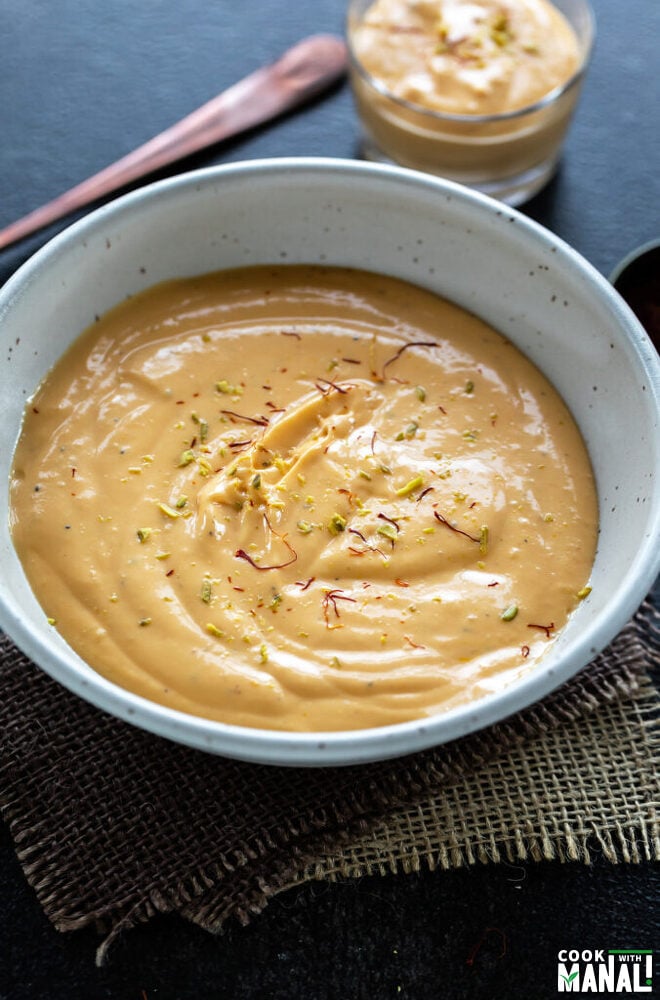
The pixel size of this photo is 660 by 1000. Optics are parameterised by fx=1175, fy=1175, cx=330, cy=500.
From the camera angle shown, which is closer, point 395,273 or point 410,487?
point 410,487

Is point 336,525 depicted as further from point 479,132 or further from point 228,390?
point 479,132

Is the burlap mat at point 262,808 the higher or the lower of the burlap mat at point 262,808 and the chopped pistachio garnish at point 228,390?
the lower

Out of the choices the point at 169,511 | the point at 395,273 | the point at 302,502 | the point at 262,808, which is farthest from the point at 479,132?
the point at 262,808

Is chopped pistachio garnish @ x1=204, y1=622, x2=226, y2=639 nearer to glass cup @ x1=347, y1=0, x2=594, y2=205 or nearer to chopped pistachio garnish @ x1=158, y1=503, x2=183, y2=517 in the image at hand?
chopped pistachio garnish @ x1=158, y1=503, x2=183, y2=517

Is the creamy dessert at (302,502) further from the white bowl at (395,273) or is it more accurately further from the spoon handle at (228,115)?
the spoon handle at (228,115)

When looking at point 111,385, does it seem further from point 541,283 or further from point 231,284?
point 541,283

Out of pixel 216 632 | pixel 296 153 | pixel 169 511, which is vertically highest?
pixel 296 153

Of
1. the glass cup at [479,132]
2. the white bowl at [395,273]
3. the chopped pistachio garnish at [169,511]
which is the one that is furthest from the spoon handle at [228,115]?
the chopped pistachio garnish at [169,511]
